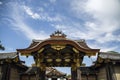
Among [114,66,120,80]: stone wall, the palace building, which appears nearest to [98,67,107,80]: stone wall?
the palace building

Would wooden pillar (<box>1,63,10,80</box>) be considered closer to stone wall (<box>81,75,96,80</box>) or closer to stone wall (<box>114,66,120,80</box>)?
stone wall (<box>81,75,96,80</box>)

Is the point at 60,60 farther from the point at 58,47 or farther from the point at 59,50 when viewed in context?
the point at 58,47

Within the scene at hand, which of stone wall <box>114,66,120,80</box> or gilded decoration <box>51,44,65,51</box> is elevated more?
gilded decoration <box>51,44,65,51</box>

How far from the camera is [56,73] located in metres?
28.3

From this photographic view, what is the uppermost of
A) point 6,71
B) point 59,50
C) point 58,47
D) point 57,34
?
point 57,34

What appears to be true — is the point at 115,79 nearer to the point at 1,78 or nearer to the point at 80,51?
the point at 80,51

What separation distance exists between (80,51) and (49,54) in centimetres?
269

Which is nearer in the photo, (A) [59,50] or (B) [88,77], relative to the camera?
(A) [59,50]

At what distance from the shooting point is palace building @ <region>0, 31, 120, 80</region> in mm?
11320

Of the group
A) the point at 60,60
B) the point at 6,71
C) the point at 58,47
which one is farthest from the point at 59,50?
the point at 6,71

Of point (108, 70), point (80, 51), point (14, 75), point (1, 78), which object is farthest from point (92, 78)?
point (1, 78)

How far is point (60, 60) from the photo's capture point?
43.0 feet

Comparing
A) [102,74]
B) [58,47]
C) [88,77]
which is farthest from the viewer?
[88,77]

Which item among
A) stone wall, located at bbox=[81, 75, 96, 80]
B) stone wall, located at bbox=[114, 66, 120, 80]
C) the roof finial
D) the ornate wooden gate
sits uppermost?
the roof finial
